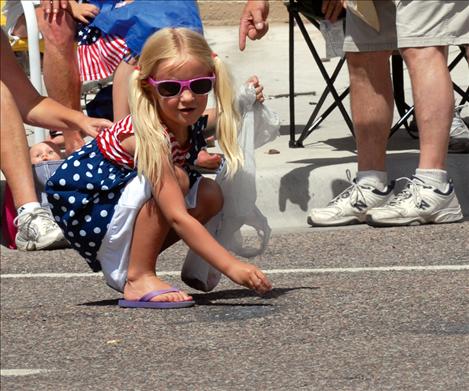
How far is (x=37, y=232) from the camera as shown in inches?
271

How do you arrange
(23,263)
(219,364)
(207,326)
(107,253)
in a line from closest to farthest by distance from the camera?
(219,364) < (207,326) < (107,253) < (23,263)

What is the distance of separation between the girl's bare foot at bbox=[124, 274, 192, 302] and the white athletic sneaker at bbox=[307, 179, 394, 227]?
154cm

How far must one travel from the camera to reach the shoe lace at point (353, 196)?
22.8 feet

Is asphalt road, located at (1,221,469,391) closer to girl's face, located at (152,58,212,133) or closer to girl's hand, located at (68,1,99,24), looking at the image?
girl's face, located at (152,58,212,133)

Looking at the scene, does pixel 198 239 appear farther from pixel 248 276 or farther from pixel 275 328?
pixel 275 328

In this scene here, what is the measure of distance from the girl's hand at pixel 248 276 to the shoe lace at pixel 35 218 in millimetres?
1812

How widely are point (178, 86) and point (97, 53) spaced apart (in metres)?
2.23

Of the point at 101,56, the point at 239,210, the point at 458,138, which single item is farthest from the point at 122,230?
the point at 458,138

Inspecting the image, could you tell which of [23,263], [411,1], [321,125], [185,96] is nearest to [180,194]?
[185,96]

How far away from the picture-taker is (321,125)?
915cm

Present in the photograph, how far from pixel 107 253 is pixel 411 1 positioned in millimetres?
2021

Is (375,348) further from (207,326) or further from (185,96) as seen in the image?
(185,96)

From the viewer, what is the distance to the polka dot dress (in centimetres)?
563

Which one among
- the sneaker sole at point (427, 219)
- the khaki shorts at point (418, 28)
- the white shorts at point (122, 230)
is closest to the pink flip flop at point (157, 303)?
the white shorts at point (122, 230)
